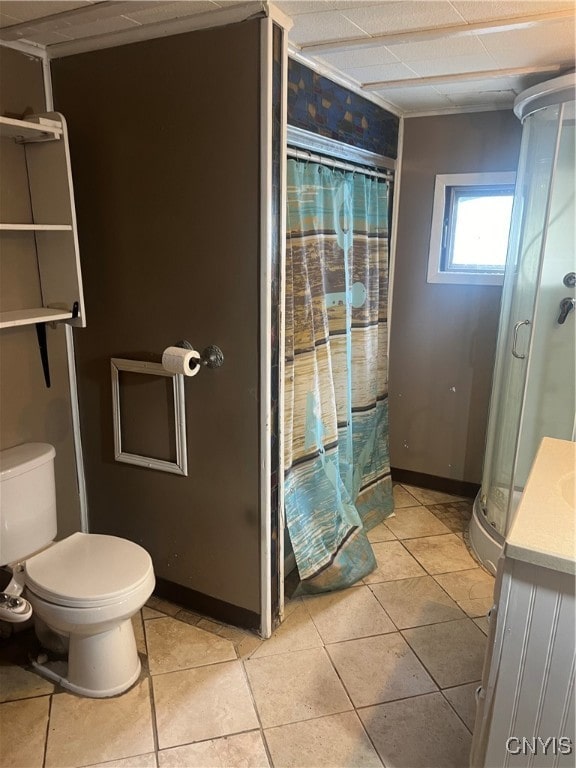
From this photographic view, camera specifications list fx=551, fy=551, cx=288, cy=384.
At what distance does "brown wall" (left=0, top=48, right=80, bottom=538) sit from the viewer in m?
1.89

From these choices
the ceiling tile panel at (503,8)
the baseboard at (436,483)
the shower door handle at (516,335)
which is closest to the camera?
the ceiling tile panel at (503,8)

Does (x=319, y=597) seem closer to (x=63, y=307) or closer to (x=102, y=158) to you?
(x=63, y=307)

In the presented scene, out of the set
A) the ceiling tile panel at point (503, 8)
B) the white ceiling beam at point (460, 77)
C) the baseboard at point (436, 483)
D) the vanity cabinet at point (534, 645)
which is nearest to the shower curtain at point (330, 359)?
the white ceiling beam at point (460, 77)

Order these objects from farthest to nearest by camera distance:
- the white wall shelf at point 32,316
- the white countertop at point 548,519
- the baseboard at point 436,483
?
1. the baseboard at point 436,483
2. the white wall shelf at point 32,316
3. the white countertop at point 548,519

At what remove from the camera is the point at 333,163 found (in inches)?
88.3

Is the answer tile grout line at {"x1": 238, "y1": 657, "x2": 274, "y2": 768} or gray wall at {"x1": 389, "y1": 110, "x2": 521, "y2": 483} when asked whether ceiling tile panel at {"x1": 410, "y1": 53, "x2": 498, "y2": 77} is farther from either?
tile grout line at {"x1": 238, "y1": 657, "x2": 274, "y2": 768}

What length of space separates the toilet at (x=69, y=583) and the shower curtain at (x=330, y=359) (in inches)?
27.2

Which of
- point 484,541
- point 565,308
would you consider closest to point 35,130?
point 565,308

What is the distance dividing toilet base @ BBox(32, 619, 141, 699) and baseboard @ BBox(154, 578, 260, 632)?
1.23ft

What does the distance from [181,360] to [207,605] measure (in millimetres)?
1050

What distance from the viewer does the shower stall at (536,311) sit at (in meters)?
2.20

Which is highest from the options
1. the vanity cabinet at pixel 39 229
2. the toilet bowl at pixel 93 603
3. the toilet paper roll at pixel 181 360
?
the vanity cabinet at pixel 39 229

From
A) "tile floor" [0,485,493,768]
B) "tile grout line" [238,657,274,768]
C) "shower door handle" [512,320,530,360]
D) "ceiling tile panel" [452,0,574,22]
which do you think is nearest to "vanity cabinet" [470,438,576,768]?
"tile floor" [0,485,493,768]

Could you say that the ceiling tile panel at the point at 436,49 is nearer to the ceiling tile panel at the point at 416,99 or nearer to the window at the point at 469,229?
the ceiling tile panel at the point at 416,99
